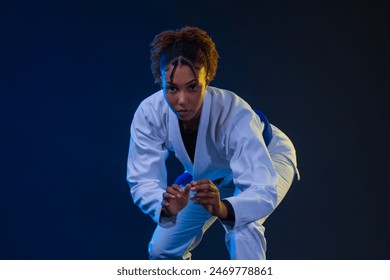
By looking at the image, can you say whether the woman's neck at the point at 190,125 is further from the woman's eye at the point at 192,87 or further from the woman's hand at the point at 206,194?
the woman's hand at the point at 206,194

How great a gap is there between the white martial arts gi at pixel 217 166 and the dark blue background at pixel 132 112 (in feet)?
2.16

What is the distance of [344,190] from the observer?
3.51 meters

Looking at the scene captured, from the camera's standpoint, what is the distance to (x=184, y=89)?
8.01 feet

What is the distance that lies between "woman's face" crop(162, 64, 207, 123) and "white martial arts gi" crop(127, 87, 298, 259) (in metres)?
0.08

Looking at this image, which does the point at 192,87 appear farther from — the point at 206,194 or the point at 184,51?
the point at 206,194

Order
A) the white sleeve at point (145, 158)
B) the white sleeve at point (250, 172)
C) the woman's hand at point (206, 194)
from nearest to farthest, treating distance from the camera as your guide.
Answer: the woman's hand at point (206, 194), the white sleeve at point (250, 172), the white sleeve at point (145, 158)

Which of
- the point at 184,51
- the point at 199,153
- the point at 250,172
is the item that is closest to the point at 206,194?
the point at 250,172

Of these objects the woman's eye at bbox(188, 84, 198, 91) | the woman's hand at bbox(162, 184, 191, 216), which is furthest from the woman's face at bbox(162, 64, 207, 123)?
the woman's hand at bbox(162, 184, 191, 216)

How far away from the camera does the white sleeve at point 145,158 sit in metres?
2.57

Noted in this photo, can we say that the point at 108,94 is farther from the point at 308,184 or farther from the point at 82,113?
the point at 308,184

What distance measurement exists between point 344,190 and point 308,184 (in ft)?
0.53

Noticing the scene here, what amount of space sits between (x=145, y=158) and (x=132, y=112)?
2.43ft

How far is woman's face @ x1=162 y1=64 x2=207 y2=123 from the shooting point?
2.44 metres

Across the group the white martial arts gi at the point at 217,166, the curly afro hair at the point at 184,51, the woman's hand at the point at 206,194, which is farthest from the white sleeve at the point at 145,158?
the woman's hand at the point at 206,194
